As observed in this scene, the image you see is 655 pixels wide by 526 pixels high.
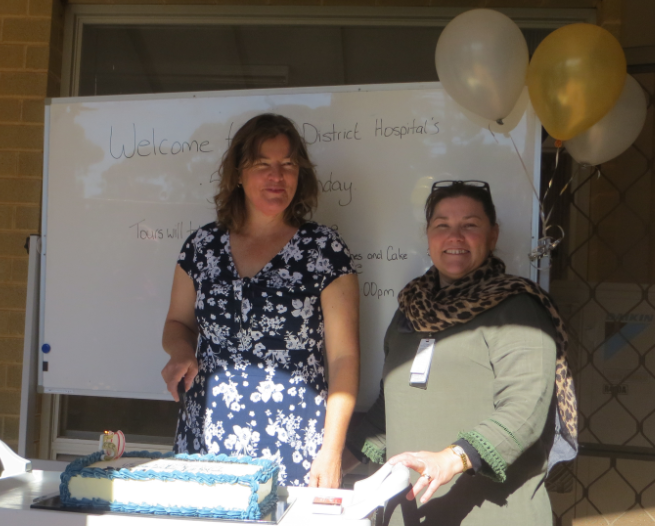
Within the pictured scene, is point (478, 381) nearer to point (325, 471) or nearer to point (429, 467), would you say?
point (429, 467)

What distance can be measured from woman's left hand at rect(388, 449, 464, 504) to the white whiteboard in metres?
0.96

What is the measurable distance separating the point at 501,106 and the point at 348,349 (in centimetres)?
87

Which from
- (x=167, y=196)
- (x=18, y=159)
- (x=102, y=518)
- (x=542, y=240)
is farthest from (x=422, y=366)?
(x=18, y=159)

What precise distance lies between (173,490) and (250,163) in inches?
41.3

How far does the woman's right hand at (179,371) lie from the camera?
1812 mm

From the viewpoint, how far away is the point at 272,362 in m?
1.77

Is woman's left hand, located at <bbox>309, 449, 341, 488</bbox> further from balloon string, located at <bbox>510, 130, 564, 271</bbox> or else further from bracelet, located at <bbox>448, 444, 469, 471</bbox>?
balloon string, located at <bbox>510, 130, 564, 271</bbox>

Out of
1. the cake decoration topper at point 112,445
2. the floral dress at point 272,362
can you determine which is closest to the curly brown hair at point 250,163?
the floral dress at point 272,362

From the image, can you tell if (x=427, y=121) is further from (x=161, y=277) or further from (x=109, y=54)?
(x=109, y=54)

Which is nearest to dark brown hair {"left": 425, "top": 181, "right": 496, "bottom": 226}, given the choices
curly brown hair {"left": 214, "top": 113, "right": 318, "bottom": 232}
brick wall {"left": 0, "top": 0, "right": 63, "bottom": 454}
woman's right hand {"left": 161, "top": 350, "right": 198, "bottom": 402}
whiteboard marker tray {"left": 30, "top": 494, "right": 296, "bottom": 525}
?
curly brown hair {"left": 214, "top": 113, "right": 318, "bottom": 232}

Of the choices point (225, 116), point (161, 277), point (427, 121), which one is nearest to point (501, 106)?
point (427, 121)

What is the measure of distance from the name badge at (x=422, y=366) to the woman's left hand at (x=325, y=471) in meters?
0.28

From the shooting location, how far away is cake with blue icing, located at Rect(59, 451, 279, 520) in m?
1.08

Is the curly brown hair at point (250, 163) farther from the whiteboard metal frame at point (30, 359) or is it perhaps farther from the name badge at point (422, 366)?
the whiteboard metal frame at point (30, 359)
